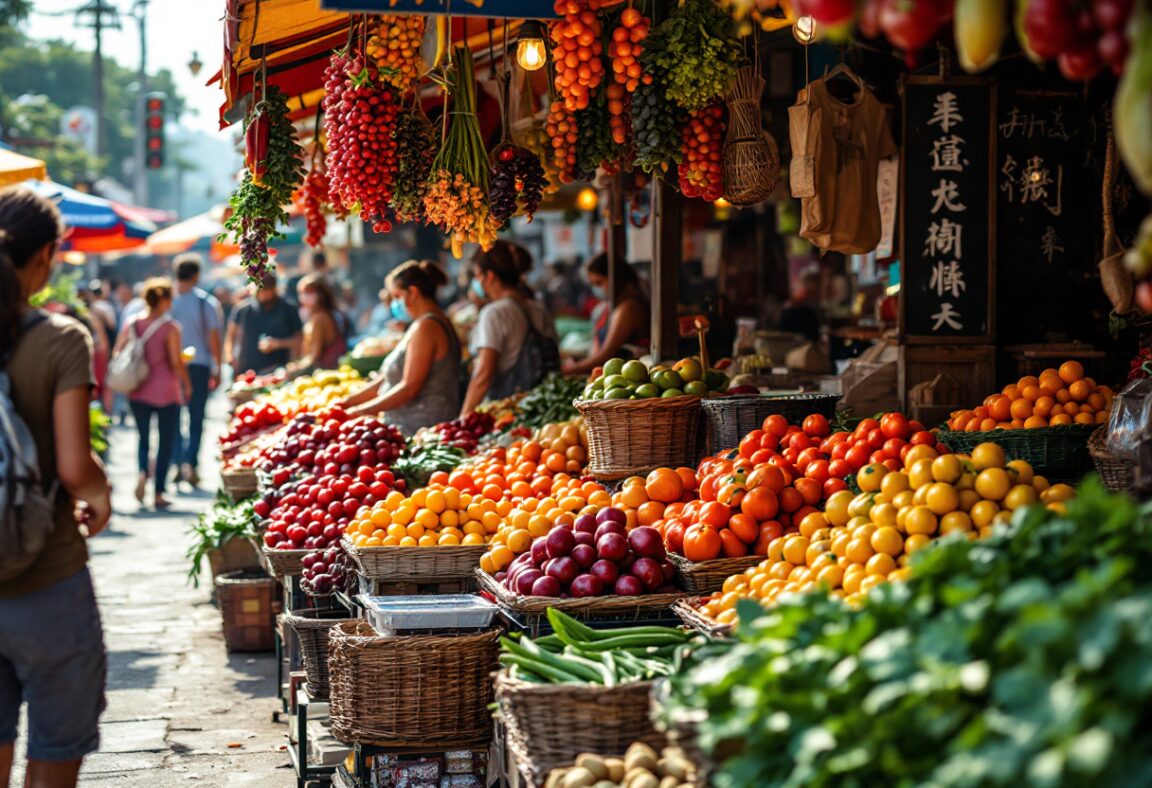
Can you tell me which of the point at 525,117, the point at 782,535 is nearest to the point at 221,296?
the point at 525,117

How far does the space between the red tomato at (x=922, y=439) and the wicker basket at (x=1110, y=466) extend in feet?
1.80

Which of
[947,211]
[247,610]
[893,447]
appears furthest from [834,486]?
[247,610]

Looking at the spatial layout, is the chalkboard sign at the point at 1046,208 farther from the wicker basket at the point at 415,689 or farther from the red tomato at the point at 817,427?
the wicker basket at the point at 415,689

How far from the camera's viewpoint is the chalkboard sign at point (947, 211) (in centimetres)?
659

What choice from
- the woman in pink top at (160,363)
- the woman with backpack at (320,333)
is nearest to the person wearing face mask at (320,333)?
the woman with backpack at (320,333)

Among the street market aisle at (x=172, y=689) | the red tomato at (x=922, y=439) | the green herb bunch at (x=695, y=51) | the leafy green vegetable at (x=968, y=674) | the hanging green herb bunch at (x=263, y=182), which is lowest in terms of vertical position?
the street market aisle at (x=172, y=689)

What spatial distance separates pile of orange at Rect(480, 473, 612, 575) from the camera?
202 inches

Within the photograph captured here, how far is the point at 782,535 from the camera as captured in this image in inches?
190

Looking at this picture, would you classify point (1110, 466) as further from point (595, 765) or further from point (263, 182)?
point (263, 182)

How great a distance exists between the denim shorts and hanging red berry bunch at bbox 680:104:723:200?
121 inches

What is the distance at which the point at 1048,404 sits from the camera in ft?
17.1

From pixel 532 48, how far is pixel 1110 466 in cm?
315

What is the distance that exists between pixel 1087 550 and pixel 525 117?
4403mm

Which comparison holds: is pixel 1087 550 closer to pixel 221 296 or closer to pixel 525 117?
pixel 525 117
